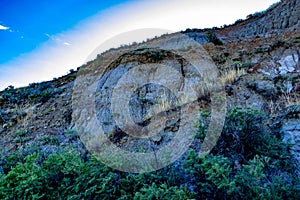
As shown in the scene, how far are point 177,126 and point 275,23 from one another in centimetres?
1415

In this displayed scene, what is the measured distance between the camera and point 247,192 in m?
3.69

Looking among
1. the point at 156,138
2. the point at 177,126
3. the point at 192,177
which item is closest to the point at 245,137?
the point at 192,177

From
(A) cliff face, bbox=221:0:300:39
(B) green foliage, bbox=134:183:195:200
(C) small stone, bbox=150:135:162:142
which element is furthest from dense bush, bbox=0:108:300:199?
(A) cliff face, bbox=221:0:300:39

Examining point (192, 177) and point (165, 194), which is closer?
point (165, 194)

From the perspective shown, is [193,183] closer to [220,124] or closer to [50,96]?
[220,124]

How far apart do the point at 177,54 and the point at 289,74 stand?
505 centimetres

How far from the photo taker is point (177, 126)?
6.80 meters

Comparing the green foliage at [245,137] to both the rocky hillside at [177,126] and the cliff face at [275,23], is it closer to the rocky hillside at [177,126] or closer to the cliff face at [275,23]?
the rocky hillside at [177,126]

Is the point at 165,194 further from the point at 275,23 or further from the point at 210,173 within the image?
the point at 275,23

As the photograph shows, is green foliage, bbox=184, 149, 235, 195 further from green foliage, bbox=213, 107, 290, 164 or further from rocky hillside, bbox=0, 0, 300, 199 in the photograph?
green foliage, bbox=213, 107, 290, 164

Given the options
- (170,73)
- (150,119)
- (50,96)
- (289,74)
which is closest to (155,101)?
(150,119)

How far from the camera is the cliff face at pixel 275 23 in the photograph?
15.3 metres

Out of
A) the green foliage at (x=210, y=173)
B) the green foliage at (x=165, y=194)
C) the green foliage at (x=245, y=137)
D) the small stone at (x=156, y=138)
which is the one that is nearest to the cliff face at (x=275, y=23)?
the green foliage at (x=245, y=137)

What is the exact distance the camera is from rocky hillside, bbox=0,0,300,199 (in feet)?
13.1
